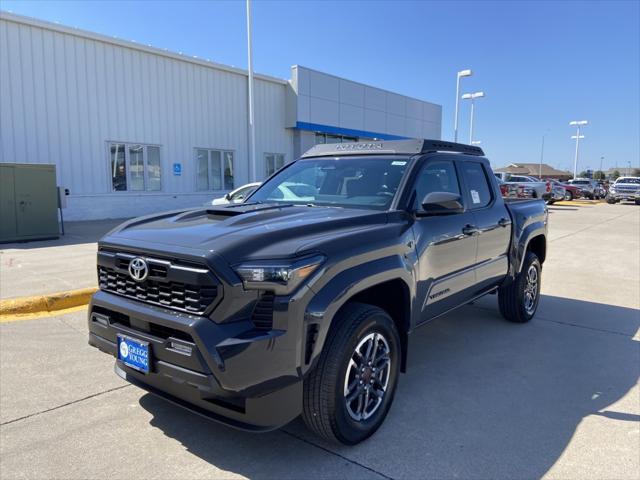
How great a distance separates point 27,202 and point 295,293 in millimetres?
11111

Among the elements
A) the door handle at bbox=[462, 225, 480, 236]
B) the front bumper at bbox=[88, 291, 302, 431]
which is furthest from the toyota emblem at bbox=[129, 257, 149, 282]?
the door handle at bbox=[462, 225, 480, 236]

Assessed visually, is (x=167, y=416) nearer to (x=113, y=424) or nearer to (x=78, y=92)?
(x=113, y=424)

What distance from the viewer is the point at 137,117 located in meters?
17.1

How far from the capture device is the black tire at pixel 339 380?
8.94 feet

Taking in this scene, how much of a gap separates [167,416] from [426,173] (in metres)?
2.74

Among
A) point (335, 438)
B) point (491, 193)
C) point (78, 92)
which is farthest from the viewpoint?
point (78, 92)

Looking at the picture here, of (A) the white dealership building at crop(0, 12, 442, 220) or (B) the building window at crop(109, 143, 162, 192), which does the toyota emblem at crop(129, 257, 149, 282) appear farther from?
(B) the building window at crop(109, 143, 162, 192)

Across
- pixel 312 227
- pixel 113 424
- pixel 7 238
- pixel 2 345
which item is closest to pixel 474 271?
pixel 312 227

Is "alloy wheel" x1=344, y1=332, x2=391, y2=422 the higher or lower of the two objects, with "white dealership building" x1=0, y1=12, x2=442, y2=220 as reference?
lower

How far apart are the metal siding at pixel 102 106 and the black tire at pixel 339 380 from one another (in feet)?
48.3

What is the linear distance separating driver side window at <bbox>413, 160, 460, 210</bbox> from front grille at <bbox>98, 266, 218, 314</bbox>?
1821 mm

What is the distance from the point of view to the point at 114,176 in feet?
54.8

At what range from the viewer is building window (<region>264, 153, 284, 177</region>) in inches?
883

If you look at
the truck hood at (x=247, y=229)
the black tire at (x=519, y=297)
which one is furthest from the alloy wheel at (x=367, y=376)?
the black tire at (x=519, y=297)
